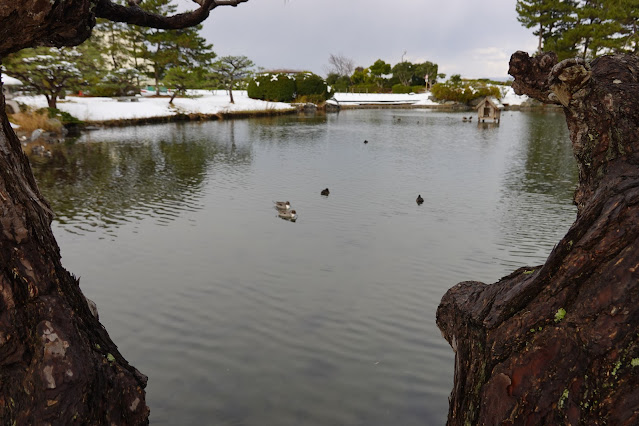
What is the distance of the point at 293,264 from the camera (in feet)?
31.7

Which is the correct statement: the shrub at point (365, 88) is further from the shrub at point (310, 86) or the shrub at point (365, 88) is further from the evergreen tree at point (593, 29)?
the evergreen tree at point (593, 29)

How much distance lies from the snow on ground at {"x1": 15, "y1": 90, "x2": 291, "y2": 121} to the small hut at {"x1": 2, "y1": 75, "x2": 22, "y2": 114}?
4.66 feet

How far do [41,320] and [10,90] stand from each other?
38178mm

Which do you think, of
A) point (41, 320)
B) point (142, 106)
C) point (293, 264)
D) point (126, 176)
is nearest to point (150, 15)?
point (41, 320)

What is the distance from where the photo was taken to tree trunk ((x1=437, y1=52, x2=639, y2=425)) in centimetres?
229

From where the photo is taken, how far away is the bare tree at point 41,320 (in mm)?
2869

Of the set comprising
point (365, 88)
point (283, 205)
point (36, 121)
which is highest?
point (365, 88)

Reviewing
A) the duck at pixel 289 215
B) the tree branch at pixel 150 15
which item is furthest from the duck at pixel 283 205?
the tree branch at pixel 150 15

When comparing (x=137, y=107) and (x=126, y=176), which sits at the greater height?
(x=137, y=107)

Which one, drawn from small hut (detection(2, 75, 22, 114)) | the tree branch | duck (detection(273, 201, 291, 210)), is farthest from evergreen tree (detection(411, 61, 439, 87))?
the tree branch

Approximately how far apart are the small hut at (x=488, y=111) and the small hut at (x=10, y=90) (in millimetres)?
38792

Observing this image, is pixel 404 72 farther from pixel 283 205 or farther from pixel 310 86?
pixel 283 205

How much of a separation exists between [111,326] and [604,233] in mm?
6938

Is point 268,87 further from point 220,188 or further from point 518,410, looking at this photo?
point 518,410
